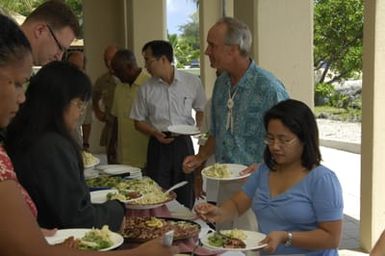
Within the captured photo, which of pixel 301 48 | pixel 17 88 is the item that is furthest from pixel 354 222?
pixel 17 88

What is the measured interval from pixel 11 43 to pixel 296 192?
1210 mm

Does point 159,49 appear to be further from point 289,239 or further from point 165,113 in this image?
point 289,239

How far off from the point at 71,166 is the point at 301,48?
7.32ft

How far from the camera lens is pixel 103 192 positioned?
8.89 ft

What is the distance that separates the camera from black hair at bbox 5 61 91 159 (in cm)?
187

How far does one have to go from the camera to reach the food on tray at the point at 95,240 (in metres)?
1.78

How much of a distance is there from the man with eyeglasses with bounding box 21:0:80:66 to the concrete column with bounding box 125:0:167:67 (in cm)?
472

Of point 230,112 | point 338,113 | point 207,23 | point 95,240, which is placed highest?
point 207,23

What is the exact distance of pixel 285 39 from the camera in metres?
3.63

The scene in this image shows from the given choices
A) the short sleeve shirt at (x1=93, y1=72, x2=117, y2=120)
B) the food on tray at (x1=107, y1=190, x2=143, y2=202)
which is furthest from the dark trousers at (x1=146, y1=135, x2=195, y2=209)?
the short sleeve shirt at (x1=93, y1=72, x2=117, y2=120)


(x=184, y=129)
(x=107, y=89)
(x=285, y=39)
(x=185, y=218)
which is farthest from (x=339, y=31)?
(x=185, y=218)

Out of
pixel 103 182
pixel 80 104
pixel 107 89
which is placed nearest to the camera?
pixel 80 104

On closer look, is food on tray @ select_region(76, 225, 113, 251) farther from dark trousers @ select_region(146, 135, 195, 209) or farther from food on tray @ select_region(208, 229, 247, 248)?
dark trousers @ select_region(146, 135, 195, 209)

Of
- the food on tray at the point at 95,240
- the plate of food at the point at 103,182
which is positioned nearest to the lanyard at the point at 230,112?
the plate of food at the point at 103,182
